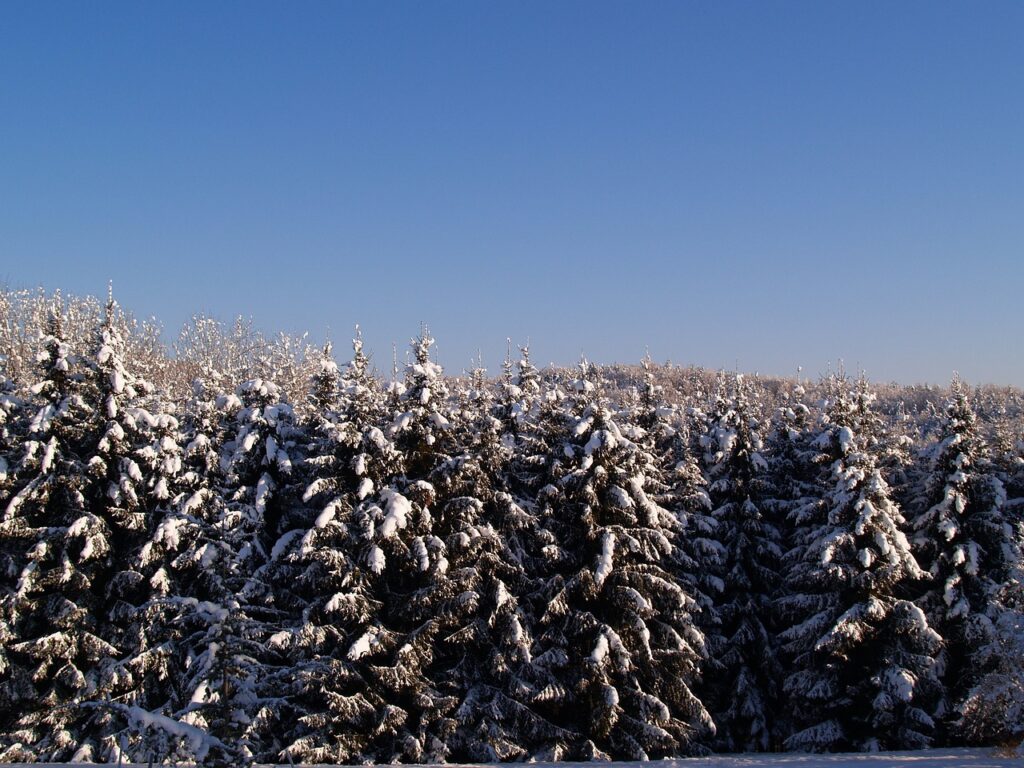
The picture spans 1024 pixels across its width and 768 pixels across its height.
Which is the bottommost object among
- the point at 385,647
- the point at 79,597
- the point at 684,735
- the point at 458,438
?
the point at 684,735

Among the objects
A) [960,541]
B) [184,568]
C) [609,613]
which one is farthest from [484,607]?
[960,541]

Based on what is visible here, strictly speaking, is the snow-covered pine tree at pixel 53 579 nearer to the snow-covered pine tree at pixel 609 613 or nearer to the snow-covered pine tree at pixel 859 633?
the snow-covered pine tree at pixel 609 613

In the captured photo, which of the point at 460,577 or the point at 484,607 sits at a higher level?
the point at 460,577

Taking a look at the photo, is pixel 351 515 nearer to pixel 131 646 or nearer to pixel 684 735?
pixel 131 646

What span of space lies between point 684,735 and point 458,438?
11.1m

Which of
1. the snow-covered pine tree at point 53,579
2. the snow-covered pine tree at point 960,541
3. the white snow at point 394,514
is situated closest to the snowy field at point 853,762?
the snow-covered pine tree at point 53,579

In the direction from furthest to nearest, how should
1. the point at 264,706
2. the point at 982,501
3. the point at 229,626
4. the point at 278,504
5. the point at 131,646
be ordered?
the point at 982,501, the point at 278,504, the point at 131,646, the point at 264,706, the point at 229,626

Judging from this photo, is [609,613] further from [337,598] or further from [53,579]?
[53,579]

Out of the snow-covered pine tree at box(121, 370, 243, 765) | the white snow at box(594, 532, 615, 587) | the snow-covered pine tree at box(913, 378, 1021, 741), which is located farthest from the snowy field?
the snow-covered pine tree at box(913, 378, 1021, 741)

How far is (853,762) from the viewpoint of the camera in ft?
54.0

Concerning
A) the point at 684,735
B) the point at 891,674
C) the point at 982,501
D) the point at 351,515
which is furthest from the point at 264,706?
the point at 982,501

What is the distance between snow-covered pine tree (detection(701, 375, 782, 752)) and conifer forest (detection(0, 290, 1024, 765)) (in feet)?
0.49

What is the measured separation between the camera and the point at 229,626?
13375 mm

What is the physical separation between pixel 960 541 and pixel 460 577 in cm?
1688
